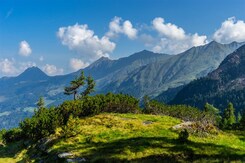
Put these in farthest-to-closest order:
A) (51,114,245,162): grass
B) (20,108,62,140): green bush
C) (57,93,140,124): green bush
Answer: (57,93,140,124): green bush → (20,108,62,140): green bush → (51,114,245,162): grass

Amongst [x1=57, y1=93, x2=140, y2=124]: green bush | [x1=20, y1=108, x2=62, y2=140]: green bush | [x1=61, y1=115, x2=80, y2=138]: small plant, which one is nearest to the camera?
[x1=61, y1=115, x2=80, y2=138]: small plant

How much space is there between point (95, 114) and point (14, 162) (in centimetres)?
2405

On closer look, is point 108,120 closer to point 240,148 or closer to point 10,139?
point 240,148

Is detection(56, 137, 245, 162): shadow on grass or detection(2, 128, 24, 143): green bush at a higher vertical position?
detection(56, 137, 245, 162): shadow on grass

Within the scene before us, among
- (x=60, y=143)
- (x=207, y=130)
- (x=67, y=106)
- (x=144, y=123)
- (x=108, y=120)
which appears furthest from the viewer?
(x=67, y=106)

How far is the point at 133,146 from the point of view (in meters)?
35.7

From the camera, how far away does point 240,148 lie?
35.7 meters

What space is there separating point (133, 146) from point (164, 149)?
3856mm

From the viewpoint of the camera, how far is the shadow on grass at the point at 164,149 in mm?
29781

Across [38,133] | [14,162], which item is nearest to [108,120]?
[38,133]

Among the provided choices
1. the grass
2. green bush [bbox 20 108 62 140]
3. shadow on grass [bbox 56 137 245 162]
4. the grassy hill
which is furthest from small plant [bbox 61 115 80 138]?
shadow on grass [bbox 56 137 245 162]

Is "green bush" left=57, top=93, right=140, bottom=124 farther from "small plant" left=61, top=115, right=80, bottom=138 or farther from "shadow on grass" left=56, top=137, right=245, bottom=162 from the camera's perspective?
"shadow on grass" left=56, top=137, right=245, bottom=162

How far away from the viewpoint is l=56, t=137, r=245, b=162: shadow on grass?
1172 inches

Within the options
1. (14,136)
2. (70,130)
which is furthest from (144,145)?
(14,136)
